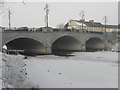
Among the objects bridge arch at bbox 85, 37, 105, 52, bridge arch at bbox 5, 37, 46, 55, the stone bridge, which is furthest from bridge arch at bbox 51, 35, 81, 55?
bridge arch at bbox 5, 37, 46, 55

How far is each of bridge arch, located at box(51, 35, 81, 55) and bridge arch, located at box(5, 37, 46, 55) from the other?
695cm

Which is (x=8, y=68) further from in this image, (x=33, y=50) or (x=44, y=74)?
(x=33, y=50)

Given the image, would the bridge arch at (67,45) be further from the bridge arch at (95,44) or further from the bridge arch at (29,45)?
the bridge arch at (29,45)

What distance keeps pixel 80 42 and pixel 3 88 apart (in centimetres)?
4279

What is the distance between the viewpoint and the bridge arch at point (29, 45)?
48688 millimetres

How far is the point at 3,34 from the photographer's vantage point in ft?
129

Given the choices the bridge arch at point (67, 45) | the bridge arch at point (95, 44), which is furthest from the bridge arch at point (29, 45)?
the bridge arch at point (95, 44)

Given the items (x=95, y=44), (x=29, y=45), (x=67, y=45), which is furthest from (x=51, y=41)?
(x=95, y=44)

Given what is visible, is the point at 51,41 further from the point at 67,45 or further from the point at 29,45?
the point at 67,45

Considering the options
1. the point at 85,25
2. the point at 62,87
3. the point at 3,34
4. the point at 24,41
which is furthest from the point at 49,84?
the point at 85,25

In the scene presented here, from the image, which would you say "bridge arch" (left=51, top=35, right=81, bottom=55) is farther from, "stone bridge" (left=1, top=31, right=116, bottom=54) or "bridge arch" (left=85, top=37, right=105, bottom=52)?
"bridge arch" (left=85, top=37, right=105, bottom=52)

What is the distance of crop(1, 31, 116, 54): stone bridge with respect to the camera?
42334mm

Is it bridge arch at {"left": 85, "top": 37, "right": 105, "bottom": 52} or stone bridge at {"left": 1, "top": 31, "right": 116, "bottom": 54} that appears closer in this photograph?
→ stone bridge at {"left": 1, "top": 31, "right": 116, "bottom": 54}

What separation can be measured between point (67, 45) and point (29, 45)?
12.9 m
